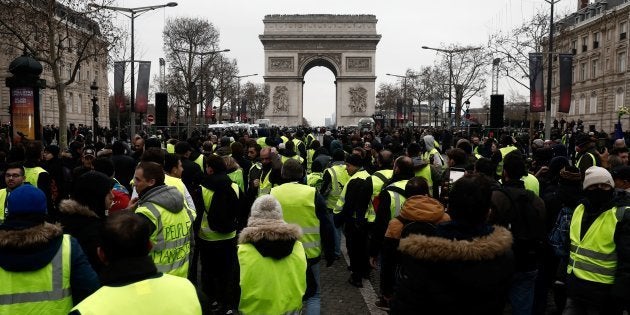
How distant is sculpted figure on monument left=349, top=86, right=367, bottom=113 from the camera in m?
66.5

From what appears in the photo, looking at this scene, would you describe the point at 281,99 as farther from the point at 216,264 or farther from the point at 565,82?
the point at 216,264

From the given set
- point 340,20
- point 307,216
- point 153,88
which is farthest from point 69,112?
point 307,216

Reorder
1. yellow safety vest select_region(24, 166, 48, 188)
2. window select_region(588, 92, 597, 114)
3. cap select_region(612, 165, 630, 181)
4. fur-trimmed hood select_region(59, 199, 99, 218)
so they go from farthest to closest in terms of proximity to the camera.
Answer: window select_region(588, 92, 597, 114) < yellow safety vest select_region(24, 166, 48, 188) < cap select_region(612, 165, 630, 181) < fur-trimmed hood select_region(59, 199, 99, 218)

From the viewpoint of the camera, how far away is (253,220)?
4.09m

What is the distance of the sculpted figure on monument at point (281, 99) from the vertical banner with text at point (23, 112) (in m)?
53.1

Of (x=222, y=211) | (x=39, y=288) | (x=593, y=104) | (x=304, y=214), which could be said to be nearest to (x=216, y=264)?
(x=222, y=211)

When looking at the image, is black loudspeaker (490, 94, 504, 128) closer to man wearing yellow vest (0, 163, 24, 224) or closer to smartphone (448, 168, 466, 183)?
smartphone (448, 168, 466, 183)

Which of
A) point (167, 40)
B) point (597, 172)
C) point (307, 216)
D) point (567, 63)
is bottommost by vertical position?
point (307, 216)

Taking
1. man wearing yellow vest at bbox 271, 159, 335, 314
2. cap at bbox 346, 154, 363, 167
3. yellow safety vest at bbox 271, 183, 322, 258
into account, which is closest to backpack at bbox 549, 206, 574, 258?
man wearing yellow vest at bbox 271, 159, 335, 314

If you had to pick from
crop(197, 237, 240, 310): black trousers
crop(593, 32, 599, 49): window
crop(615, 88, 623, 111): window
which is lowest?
crop(197, 237, 240, 310): black trousers

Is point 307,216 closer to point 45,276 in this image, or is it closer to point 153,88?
point 45,276

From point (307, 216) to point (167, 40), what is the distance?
44.0 m

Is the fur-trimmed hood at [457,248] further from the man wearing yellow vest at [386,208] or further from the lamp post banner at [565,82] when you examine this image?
the lamp post banner at [565,82]

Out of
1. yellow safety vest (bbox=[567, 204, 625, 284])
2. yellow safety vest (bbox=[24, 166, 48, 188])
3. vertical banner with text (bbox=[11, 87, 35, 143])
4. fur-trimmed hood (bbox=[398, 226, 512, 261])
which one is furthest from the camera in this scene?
vertical banner with text (bbox=[11, 87, 35, 143])
